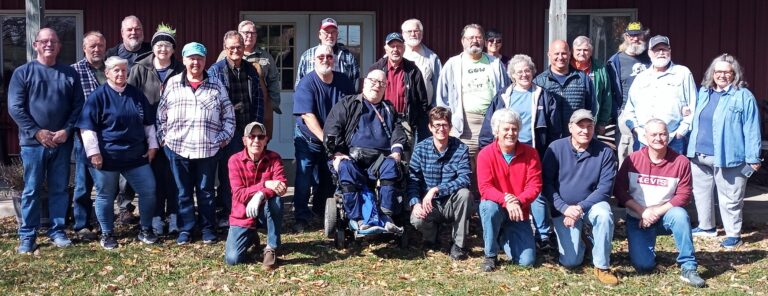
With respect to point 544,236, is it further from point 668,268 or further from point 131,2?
point 131,2

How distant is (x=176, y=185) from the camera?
255 inches

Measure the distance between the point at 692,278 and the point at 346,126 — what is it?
2.70 meters

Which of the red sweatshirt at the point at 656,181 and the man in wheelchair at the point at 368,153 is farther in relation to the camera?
the man in wheelchair at the point at 368,153

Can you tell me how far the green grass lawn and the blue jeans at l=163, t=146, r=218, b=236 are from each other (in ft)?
0.60

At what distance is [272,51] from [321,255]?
15.8 ft

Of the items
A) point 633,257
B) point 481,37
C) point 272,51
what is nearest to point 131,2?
point 272,51

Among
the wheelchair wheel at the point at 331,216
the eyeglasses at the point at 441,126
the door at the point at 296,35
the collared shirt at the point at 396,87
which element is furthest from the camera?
the door at the point at 296,35

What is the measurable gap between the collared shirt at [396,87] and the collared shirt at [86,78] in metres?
2.31

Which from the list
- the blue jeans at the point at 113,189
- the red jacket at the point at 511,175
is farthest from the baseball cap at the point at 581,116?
the blue jeans at the point at 113,189

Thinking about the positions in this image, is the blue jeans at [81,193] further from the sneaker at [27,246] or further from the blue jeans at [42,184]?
the sneaker at [27,246]

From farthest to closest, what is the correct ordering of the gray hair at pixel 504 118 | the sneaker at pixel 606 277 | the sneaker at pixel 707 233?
the sneaker at pixel 707 233 < the gray hair at pixel 504 118 < the sneaker at pixel 606 277

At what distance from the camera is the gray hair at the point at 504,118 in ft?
18.8

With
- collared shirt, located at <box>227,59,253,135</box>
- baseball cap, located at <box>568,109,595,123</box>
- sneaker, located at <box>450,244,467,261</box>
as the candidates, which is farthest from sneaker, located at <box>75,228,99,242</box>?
baseball cap, located at <box>568,109,595,123</box>

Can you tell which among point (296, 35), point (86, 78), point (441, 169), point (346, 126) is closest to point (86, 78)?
point (86, 78)
